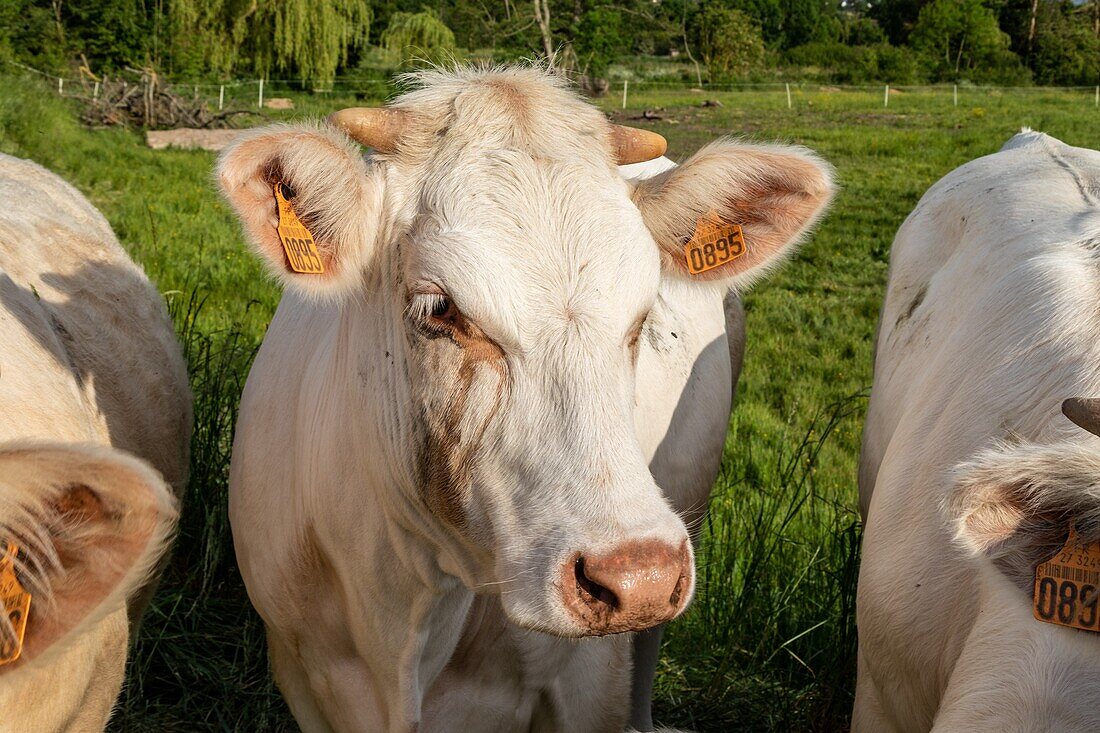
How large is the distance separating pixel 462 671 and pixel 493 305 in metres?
1.19

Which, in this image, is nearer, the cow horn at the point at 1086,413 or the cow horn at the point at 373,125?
the cow horn at the point at 1086,413

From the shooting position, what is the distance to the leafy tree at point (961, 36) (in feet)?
172

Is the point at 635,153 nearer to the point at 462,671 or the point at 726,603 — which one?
the point at 462,671

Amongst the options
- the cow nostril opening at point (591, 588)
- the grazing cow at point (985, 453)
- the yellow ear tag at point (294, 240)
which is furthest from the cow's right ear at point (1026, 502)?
the yellow ear tag at point (294, 240)

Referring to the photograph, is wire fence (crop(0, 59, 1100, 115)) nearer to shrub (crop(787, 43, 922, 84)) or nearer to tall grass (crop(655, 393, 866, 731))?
shrub (crop(787, 43, 922, 84))

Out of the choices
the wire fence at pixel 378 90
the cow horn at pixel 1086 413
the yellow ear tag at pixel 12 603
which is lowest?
the yellow ear tag at pixel 12 603

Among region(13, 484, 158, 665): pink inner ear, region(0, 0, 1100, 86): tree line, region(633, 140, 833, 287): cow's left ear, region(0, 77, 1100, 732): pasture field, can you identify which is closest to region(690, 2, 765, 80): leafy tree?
region(0, 0, 1100, 86): tree line

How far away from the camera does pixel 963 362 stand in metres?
2.99

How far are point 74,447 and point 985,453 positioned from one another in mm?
1469

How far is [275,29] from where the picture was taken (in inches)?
1041

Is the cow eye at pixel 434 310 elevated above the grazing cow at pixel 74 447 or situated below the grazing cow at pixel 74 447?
above

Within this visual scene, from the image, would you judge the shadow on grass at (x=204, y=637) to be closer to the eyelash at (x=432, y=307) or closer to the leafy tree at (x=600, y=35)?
the eyelash at (x=432, y=307)

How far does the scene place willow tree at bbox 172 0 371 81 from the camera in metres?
26.1

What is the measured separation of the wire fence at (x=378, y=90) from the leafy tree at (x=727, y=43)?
22.2 ft
